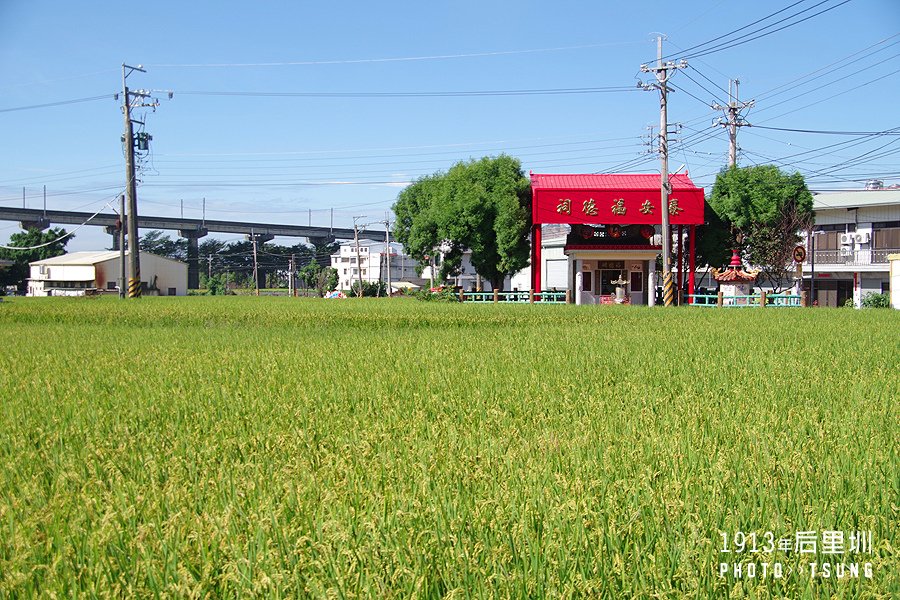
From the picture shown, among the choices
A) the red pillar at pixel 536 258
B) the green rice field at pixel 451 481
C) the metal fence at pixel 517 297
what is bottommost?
the green rice field at pixel 451 481

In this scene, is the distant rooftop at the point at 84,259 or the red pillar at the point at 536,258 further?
the distant rooftop at the point at 84,259

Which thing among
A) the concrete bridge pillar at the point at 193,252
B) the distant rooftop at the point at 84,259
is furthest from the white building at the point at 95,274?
the concrete bridge pillar at the point at 193,252

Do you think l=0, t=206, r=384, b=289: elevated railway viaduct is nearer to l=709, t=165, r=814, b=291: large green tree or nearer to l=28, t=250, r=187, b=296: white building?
l=28, t=250, r=187, b=296: white building

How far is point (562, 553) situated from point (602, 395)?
11.3 ft

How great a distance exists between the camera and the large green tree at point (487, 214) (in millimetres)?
33375

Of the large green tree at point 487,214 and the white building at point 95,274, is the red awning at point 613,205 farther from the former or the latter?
the white building at point 95,274

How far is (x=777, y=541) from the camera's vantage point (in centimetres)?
246

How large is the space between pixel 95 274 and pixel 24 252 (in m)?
11.7

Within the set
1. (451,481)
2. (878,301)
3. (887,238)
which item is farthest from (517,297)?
(451,481)

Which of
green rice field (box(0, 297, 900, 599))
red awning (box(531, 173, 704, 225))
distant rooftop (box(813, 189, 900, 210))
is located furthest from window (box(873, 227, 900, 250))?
green rice field (box(0, 297, 900, 599))

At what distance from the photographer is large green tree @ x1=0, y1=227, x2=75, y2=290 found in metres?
63.1

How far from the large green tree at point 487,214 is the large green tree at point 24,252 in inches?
1600

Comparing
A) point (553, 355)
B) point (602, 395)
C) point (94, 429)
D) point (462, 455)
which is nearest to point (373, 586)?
point (462, 455)

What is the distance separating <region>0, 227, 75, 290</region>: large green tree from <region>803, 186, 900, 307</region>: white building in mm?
54956
